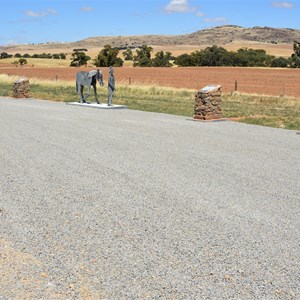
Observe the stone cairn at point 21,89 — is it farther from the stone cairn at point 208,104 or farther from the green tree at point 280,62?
the green tree at point 280,62

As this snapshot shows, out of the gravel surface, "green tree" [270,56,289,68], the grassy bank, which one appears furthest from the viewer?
"green tree" [270,56,289,68]

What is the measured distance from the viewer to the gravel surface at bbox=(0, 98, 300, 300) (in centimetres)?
459

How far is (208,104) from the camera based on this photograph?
722 inches

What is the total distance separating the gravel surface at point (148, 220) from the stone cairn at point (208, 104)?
18.5 feet

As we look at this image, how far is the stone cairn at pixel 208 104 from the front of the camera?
1838cm

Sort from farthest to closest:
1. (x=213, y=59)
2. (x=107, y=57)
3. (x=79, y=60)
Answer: (x=79, y=60) → (x=107, y=57) → (x=213, y=59)

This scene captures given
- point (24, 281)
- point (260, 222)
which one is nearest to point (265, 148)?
point (260, 222)

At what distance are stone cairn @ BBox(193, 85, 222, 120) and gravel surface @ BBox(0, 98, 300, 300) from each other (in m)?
5.65

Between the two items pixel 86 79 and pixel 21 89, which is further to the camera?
pixel 21 89

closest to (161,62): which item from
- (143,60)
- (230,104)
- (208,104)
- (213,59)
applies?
(143,60)

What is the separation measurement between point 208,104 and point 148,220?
40.5 ft

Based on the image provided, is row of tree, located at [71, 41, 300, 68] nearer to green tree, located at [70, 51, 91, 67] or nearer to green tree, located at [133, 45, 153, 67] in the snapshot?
green tree, located at [133, 45, 153, 67]

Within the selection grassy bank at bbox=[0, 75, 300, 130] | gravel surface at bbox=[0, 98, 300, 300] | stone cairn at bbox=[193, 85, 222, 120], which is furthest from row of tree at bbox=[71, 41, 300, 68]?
gravel surface at bbox=[0, 98, 300, 300]

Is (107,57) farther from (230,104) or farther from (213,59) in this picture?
(230,104)
